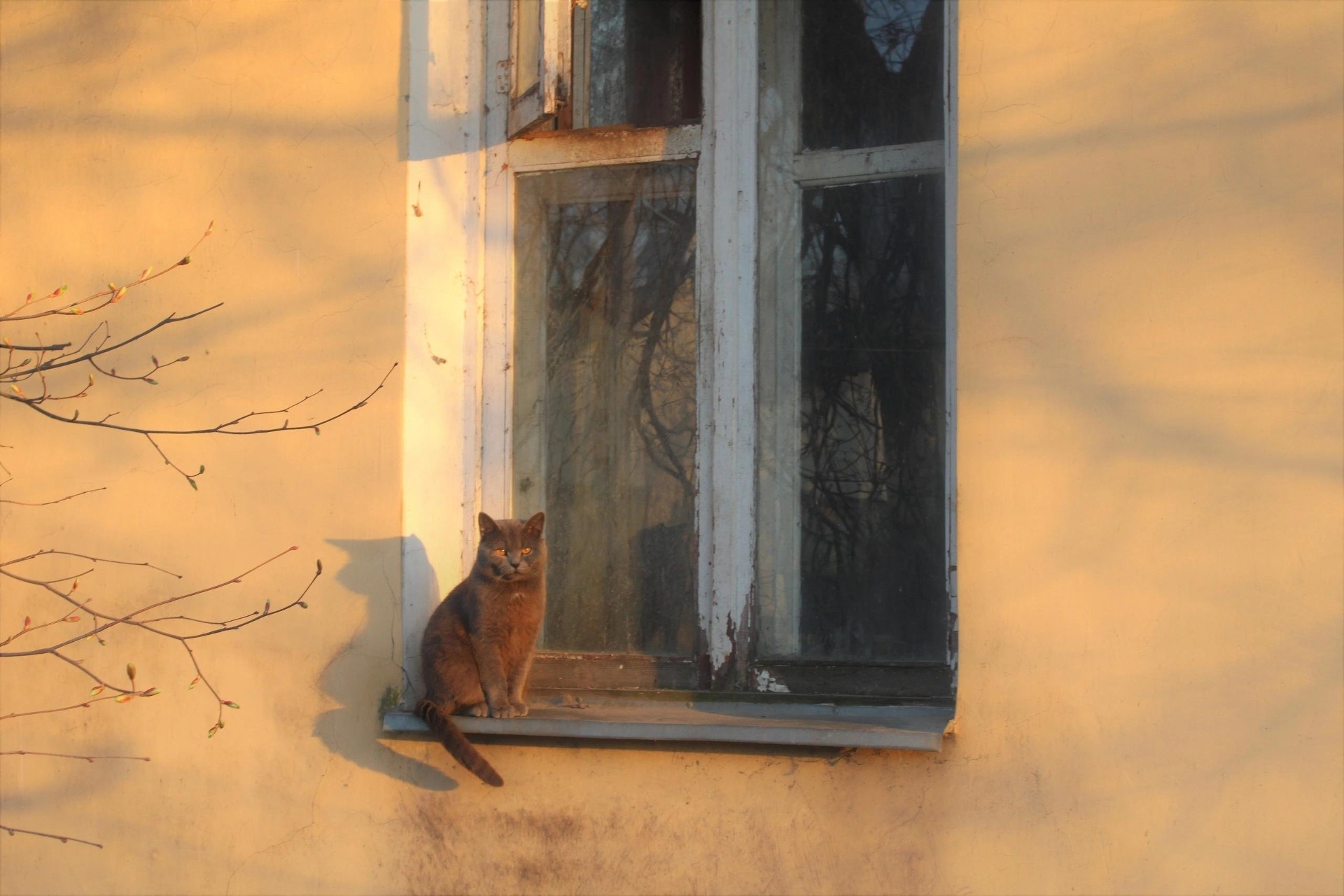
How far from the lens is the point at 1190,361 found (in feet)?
8.18

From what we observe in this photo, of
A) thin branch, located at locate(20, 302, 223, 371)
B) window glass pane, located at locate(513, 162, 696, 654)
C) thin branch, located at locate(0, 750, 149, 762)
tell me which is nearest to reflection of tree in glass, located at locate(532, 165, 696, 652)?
window glass pane, located at locate(513, 162, 696, 654)

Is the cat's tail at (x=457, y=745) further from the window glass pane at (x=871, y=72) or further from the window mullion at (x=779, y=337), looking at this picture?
the window glass pane at (x=871, y=72)

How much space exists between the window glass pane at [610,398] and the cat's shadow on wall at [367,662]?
1.30 ft

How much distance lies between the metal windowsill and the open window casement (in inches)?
56.4

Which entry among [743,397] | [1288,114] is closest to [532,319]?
[743,397]

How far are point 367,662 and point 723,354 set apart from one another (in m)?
1.17

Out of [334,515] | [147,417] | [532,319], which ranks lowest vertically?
[334,515]

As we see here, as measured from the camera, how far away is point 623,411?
10.8 feet

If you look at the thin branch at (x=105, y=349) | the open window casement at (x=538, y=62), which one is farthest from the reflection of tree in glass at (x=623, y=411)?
the thin branch at (x=105, y=349)

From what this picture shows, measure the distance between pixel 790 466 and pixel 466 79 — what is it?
4.36 feet

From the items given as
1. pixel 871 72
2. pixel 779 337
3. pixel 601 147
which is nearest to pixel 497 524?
pixel 779 337

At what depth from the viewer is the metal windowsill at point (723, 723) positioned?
104 inches

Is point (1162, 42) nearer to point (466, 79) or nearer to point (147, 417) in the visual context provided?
point (466, 79)

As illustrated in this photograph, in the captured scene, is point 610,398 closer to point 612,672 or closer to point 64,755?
point 612,672
